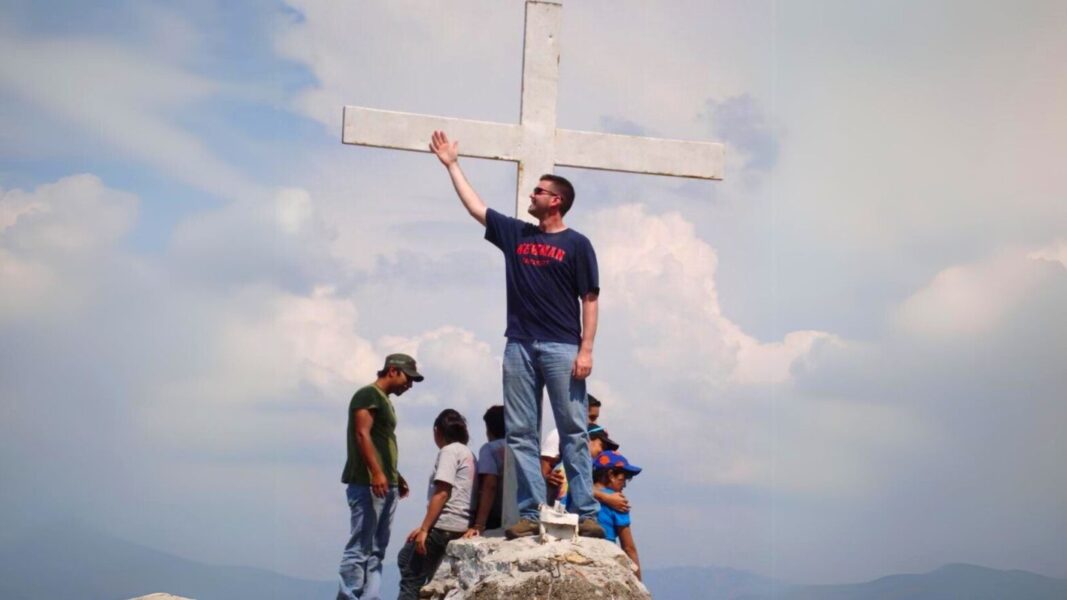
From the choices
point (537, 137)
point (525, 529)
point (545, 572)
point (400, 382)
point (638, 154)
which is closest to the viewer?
point (545, 572)

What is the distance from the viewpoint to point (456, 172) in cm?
835

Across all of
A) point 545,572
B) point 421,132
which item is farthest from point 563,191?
point 545,572

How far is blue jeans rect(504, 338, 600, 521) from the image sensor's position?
7582 millimetres

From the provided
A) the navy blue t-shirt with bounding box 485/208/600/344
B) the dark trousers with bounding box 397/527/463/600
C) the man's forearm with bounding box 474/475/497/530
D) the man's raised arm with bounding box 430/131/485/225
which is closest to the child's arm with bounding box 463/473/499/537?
the man's forearm with bounding box 474/475/497/530

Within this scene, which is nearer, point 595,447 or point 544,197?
point 544,197

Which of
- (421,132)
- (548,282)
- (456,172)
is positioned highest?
(421,132)

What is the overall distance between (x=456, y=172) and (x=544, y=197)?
75 centimetres

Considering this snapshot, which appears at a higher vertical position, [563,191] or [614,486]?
[563,191]

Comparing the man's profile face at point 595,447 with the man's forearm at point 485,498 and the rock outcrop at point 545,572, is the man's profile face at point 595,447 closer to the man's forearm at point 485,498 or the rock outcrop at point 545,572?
the man's forearm at point 485,498

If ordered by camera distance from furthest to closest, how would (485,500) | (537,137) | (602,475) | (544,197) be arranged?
(537,137) → (602,475) → (485,500) → (544,197)

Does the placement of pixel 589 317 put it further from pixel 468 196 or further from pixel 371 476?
pixel 371 476

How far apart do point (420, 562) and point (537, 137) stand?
2.79 m

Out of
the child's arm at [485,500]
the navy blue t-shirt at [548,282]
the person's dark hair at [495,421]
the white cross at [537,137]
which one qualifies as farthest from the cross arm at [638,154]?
the child's arm at [485,500]

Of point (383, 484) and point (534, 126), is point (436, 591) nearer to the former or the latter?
point (383, 484)
